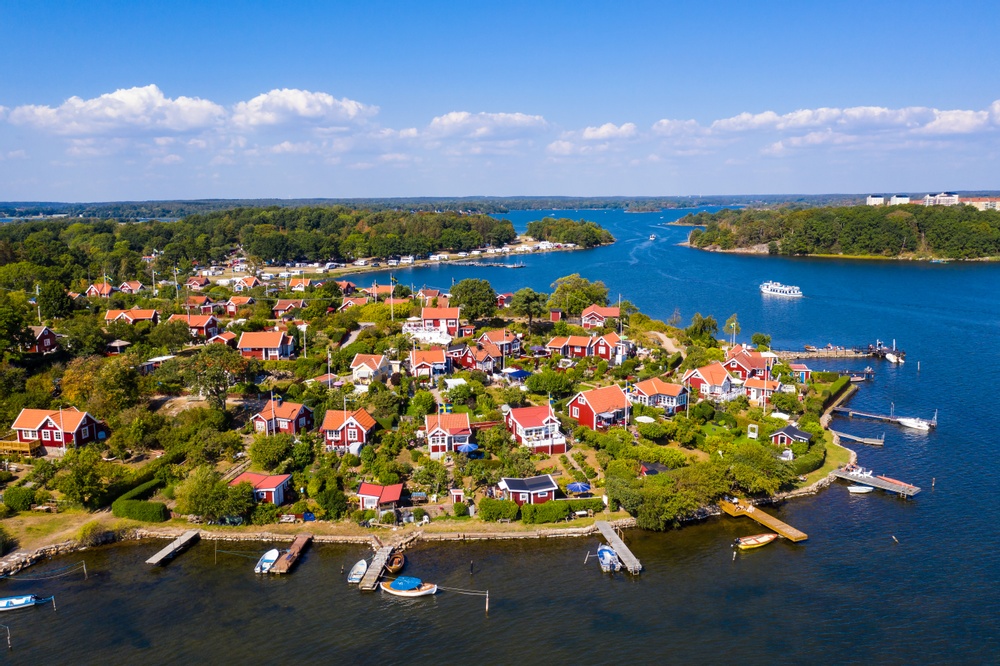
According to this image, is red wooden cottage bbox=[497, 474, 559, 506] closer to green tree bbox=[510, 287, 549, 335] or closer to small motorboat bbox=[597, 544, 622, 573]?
small motorboat bbox=[597, 544, 622, 573]

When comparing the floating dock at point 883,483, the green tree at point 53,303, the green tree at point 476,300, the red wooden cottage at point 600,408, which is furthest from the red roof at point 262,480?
the green tree at point 53,303

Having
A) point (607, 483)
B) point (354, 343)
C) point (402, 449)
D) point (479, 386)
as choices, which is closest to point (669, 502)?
point (607, 483)

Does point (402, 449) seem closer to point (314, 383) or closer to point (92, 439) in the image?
point (314, 383)

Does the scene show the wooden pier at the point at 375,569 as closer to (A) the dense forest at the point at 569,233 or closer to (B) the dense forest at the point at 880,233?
(B) the dense forest at the point at 880,233

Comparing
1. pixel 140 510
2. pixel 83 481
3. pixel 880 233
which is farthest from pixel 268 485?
pixel 880 233

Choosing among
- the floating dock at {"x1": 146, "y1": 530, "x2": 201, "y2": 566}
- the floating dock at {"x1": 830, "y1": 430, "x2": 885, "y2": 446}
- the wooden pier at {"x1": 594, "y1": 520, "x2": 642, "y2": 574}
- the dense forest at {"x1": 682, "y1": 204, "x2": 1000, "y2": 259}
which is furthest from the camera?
the dense forest at {"x1": 682, "y1": 204, "x2": 1000, "y2": 259}

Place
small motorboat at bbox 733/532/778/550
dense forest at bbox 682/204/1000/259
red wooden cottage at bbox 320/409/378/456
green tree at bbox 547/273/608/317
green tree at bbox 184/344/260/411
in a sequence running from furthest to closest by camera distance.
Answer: dense forest at bbox 682/204/1000/259
green tree at bbox 547/273/608/317
green tree at bbox 184/344/260/411
red wooden cottage at bbox 320/409/378/456
small motorboat at bbox 733/532/778/550

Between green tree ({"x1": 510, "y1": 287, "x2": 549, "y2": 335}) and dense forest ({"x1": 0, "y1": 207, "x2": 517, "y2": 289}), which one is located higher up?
dense forest ({"x1": 0, "y1": 207, "x2": 517, "y2": 289})

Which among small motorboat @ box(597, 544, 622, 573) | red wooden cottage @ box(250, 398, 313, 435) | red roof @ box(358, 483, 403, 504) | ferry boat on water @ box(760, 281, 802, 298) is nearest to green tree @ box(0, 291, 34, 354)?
red wooden cottage @ box(250, 398, 313, 435)
